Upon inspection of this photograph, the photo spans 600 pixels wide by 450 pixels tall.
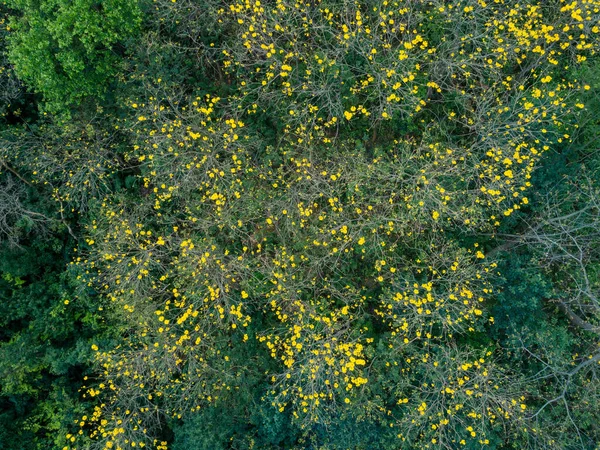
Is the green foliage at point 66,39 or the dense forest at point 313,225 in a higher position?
the green foliage at point 66,39

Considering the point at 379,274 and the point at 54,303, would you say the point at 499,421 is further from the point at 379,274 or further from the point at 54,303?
the point at 54,303

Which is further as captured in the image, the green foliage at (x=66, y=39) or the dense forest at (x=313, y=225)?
the dense forest at (x=313, y=225)

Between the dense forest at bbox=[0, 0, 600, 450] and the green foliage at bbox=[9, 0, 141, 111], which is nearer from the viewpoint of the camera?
the green foliage at bbox=[9, 0, 141, 111]

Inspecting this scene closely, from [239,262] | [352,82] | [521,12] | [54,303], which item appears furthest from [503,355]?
[54,303]

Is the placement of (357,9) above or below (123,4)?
below

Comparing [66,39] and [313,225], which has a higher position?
[66,39]

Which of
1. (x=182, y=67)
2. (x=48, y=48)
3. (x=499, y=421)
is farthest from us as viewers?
(x=182, y=67)

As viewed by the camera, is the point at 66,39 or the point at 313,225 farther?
Answer: the point at 313,225

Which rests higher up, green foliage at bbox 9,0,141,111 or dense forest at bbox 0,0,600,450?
green foliage at bbox 9,0,141,111
